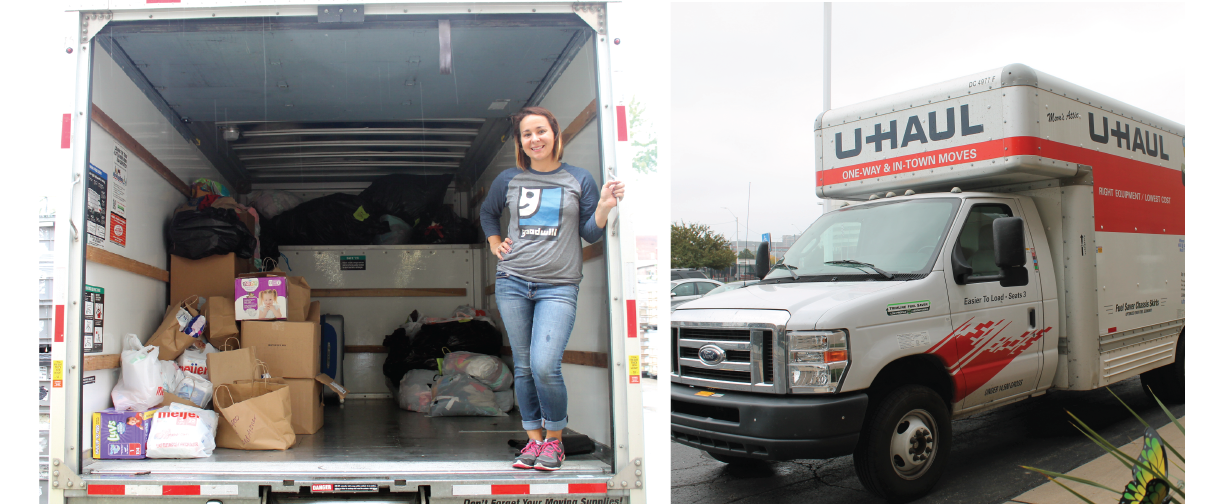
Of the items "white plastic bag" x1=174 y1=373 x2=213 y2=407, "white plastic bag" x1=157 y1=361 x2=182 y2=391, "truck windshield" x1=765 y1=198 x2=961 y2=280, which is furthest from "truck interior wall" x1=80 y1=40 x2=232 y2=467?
"truck windshield" x1=765 y1=198 x2=961 y2=280

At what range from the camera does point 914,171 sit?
19.2 feet

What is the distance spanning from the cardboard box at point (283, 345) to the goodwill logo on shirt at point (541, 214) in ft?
7.24

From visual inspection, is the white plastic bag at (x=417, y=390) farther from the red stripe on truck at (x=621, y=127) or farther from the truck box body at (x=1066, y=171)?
the truck box body at (x=1066, y=171)

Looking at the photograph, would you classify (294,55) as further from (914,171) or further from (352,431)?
(914,171)

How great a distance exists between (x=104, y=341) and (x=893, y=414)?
173 inches

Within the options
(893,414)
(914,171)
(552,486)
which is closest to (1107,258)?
(914,171)

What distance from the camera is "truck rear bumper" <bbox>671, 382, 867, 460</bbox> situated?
424 centimetres

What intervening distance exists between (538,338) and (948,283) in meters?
2.86

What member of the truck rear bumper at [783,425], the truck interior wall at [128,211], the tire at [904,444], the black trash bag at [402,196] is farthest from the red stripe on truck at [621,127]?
the black trash bag at [402,196]

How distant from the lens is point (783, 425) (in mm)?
4262

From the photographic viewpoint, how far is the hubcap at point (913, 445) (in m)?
4.60

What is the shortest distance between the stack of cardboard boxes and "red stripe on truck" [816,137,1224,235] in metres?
4.42

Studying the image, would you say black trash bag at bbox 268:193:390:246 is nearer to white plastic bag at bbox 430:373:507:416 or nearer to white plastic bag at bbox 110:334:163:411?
white plastic bag at bbox 430:373:507:416

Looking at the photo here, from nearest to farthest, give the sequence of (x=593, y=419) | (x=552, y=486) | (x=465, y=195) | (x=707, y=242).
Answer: (x=552, y=486) < (x=593, y=419) < (x=465, y=195) < (x=707, y=242)
